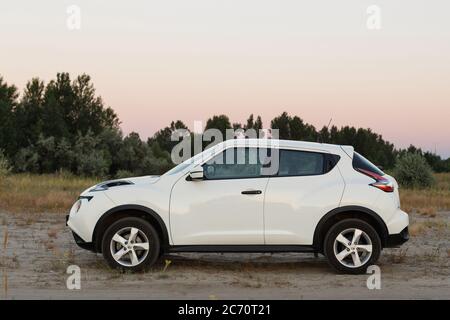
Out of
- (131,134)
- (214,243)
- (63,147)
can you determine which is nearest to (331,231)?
(214,243)

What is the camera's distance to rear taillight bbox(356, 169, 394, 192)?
31.7 feet

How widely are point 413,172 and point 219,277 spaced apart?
98.3 feet

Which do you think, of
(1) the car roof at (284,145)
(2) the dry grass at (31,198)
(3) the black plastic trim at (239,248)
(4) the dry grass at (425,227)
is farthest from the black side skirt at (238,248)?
(2) the dry grass at (31,198)

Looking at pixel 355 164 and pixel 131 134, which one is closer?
pixel 355 164

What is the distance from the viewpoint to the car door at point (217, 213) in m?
9.42

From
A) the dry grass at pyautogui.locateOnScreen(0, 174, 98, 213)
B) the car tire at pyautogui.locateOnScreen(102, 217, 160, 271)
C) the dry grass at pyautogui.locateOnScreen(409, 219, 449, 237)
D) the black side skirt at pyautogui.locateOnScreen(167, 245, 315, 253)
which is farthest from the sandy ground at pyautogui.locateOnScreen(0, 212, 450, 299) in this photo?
the dry grass at pyautogui.locateOnScreen(0, 174, 98, 213)

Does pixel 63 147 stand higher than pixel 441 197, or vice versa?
pixel 63 147

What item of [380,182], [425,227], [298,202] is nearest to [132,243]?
[298,202]

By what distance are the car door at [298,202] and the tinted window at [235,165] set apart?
0.31 meters

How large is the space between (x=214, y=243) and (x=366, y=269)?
202cm

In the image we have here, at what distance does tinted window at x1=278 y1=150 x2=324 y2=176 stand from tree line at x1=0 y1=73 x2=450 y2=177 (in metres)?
33.2

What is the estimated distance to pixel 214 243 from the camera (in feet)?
30.9
